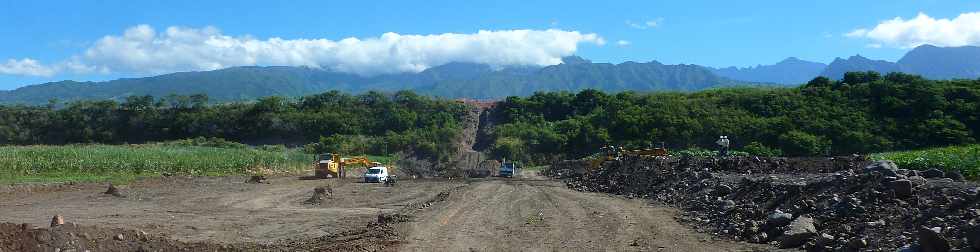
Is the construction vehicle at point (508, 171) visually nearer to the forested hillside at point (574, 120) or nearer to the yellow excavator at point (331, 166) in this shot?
the yellow excavator at point (331, 166)

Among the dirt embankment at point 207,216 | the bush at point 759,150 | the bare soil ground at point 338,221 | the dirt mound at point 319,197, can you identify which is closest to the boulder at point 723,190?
the bare soil ground at point 338,221

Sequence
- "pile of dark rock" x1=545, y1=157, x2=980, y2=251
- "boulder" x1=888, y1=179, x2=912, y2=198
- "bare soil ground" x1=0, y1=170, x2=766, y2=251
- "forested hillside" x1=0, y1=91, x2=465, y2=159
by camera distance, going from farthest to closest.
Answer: "forested hillside" x1=0, y1=91, x2=465, y2=159, "boulder" x1=888, y1=179, x2=912, y2=198, "bare soil ground" x1=0, y1=170, x2=766, y2=251, "pile of dark rock" x1=545, y1=157, x2=980, y2=251

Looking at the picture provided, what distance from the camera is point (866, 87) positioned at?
208ft

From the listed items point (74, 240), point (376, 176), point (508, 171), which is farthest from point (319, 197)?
point (508, 171)

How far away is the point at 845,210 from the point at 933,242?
3934 mm

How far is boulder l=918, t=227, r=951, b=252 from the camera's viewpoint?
10250 millimetres

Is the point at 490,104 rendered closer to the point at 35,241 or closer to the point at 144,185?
the point at 144,185

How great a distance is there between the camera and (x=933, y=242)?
33.9ft

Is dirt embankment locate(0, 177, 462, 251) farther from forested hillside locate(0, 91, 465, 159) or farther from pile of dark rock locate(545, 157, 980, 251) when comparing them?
forested hillside locate(0, 91, 465, 159)

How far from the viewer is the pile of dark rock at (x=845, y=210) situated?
11602 millimetres

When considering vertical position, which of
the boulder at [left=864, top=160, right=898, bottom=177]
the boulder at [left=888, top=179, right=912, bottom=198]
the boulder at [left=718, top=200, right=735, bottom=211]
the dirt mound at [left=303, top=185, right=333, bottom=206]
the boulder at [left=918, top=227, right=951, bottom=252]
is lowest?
the dirt mound at [left=303, top=185, right=333, bottom=206]

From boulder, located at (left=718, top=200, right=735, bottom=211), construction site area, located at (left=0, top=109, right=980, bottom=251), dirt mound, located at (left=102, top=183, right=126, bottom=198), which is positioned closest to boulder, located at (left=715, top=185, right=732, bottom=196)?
construction site area, located at (left=0, top=109, right=980, bottom=251)

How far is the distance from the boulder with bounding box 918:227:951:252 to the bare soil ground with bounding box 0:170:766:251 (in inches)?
142

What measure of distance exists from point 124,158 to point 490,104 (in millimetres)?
54075
